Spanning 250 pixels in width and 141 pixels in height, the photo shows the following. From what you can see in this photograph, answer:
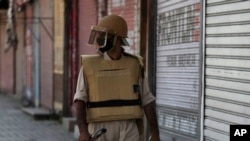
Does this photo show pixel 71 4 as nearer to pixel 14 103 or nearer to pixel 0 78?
pixel 14 103

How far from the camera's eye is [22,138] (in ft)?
36.3

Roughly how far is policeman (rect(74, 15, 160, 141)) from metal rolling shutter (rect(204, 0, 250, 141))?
133 centimetres

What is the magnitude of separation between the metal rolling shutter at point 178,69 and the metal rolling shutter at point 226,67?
54cm

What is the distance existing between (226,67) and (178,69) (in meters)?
1.77

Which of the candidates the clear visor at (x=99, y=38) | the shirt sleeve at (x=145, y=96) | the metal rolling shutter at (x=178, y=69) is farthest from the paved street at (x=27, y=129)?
the clear visor at (x=99, y=38)

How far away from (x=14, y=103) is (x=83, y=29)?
23.9 feet

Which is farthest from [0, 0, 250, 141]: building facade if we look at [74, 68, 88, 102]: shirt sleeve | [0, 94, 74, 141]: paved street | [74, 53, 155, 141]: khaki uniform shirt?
[74, 68, 88, 102]: shirt sleeve

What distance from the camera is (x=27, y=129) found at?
12406mm

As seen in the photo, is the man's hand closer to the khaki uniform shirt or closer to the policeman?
the policeman

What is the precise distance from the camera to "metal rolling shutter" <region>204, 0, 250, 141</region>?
552 centimetres

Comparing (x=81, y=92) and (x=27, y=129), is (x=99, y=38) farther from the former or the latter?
(x=27, y=129)

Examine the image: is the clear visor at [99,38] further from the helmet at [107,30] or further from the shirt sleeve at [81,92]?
the shirt sleeve at [81,92]

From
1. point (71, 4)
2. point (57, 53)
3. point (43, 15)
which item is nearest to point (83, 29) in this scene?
point (71, 4)

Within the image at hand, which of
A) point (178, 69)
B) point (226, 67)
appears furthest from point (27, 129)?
point (226, 67)
